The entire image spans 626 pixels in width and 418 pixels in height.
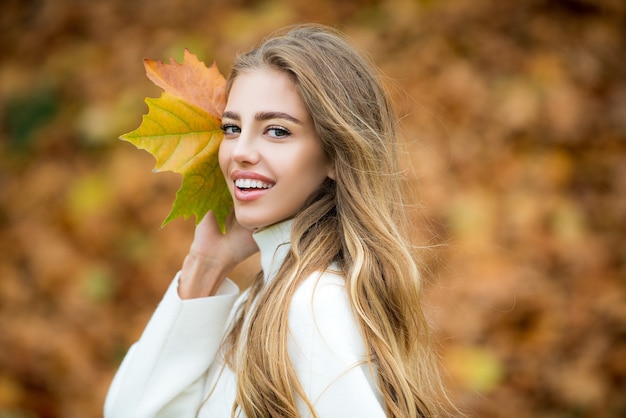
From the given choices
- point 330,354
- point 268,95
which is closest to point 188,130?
point 268,95

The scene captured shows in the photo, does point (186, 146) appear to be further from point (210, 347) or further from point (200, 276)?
point (210, 347)

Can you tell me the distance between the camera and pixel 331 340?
163 cm

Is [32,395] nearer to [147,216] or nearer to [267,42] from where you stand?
[147,216]

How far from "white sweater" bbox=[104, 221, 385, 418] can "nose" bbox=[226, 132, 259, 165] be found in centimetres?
22

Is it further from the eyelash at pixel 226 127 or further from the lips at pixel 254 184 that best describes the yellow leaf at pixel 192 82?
the lips at pixel 254 184

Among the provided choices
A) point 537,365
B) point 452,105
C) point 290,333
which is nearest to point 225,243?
point 290,333

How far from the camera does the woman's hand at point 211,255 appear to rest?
7.00 feet

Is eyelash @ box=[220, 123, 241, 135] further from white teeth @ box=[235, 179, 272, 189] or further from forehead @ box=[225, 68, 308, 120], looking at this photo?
white teeth @ box=[235, 179, 272, 189]

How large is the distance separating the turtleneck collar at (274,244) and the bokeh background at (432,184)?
2.16 m

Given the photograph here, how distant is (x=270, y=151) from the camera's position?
1831 mm

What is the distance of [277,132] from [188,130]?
0.28 meters

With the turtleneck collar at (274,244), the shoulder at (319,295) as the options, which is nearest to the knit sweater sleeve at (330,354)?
the shoulder at (319,295)

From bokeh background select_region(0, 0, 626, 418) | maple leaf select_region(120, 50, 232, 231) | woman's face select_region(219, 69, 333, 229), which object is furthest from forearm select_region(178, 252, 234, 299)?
bokeh background select_region(0, 0, 626, 418)

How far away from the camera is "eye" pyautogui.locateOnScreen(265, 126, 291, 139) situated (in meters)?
1.84
